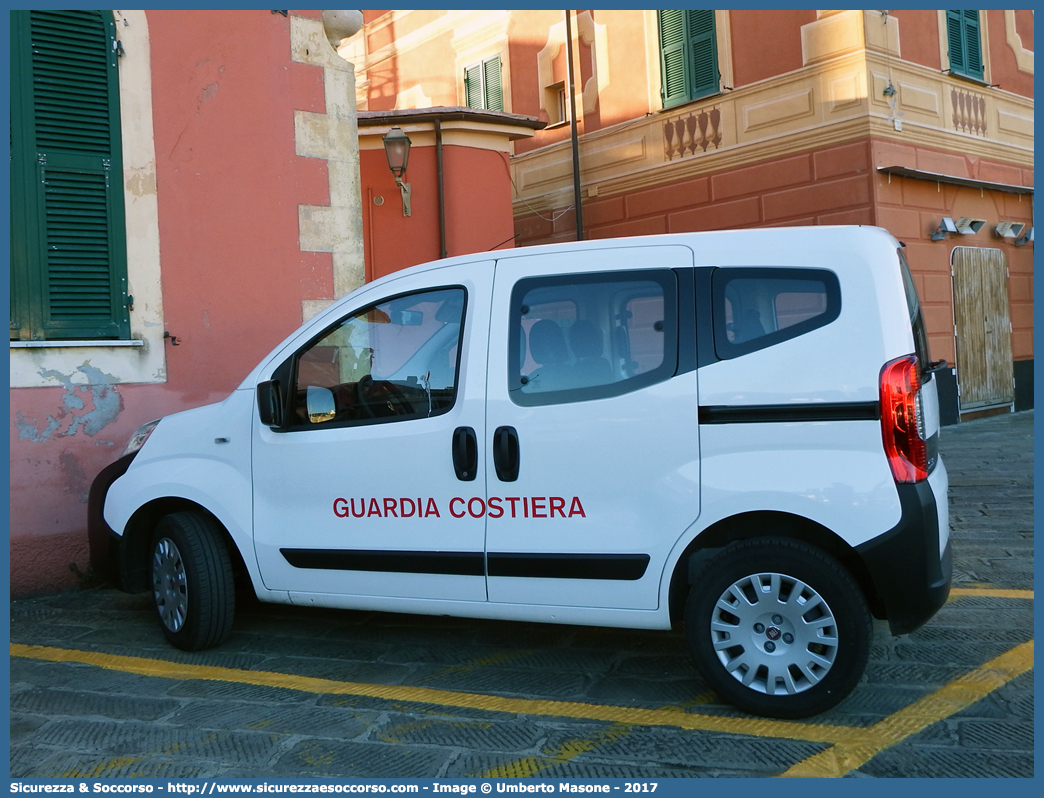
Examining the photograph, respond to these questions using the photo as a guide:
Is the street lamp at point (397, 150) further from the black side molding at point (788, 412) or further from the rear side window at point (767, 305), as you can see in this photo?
the black side molding at point (788, 412)

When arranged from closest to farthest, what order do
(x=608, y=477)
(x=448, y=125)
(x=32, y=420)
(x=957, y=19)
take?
(x=608, y=477) → (x=32, y=420) → (x=448, y=125) → (x=957, y=19)

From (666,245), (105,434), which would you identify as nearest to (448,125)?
(105,434)

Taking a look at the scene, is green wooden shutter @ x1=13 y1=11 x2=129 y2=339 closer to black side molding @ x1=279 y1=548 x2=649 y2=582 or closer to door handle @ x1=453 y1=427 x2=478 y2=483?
black side molding @ x1=279 y1=548 x2=649 y2=582

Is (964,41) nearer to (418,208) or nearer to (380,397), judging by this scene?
(418,208)

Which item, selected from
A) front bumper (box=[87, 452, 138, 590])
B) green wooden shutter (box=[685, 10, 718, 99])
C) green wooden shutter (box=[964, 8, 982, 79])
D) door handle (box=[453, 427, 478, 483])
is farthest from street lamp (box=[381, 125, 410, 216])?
green wooden shutter (box=[964, 8, 982, 79])

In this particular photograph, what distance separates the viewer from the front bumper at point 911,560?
349 centimetres

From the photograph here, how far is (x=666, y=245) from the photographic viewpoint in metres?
3.96

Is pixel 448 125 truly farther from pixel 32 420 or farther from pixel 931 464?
pixel 931 464

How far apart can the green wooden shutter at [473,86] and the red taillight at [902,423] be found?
15.0 metres

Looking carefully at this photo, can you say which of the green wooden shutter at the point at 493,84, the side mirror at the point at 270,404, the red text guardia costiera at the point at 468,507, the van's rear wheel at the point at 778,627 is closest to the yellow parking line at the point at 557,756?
the van's rear wheel at the point at 778,627

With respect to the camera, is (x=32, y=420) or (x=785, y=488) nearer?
(x=785, y=488)

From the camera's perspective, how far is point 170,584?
492 centimetres

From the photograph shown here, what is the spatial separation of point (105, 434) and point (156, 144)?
1930mm

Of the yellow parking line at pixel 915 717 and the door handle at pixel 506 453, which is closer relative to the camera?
the yellow parking line at pixel 915 717
